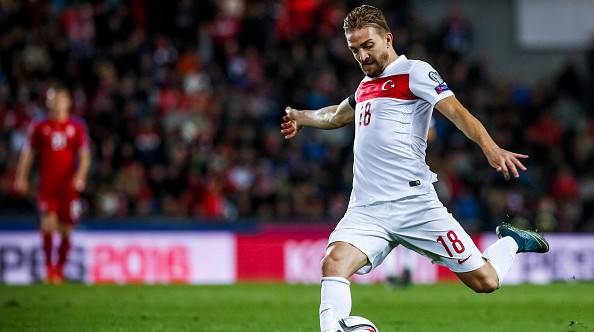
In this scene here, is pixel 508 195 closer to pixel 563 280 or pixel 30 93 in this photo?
pixel 563 280

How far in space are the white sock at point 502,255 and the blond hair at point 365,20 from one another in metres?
1.77

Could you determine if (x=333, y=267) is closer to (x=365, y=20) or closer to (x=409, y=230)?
(x=409, y=230)

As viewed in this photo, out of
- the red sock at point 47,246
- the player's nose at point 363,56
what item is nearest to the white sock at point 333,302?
the player's nose at point 363,56

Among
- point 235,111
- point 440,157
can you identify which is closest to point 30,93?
point 235,111

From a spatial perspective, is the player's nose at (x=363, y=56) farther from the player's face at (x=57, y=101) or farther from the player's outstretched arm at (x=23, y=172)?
the player's outstretched arm at (x=23, y=172)

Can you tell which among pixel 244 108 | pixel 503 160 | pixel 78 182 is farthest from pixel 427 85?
pixel 244 108

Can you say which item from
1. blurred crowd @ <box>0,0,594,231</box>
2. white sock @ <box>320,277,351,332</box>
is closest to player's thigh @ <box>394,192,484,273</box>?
white sock @ <box>320,277,351,332</box>

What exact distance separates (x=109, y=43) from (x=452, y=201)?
702 centimetres

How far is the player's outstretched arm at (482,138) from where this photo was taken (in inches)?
251

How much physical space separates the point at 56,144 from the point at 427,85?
28.8 feet

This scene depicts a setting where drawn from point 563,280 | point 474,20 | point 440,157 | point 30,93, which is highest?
point 474,20

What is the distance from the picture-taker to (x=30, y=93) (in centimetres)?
1872

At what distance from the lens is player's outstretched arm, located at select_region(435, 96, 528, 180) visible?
6383 mm

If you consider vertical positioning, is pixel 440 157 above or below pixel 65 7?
below
